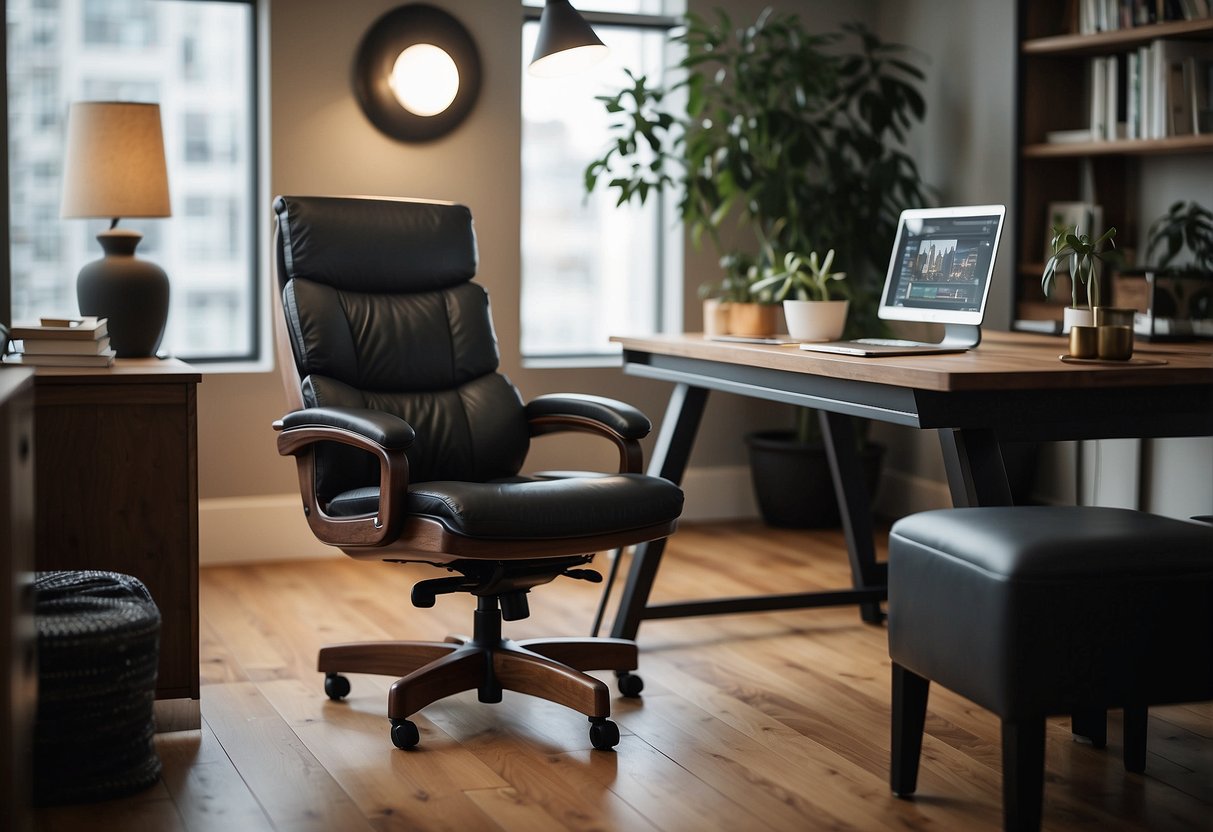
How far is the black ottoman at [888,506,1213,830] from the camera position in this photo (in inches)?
84.6

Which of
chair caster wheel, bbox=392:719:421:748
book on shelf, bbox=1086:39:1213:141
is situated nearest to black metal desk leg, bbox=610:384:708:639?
chair caster wheel, bbox=392:719:421:748

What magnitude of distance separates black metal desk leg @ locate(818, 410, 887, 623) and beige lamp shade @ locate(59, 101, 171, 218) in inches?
A: 70.7

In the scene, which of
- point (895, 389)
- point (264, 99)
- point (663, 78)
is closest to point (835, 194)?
point (663, 78)

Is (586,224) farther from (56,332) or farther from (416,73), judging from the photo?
(56,332)

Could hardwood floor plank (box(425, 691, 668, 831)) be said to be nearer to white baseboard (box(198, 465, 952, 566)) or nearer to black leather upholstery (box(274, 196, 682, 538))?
black leather upholstery (box(274, 196, 682, 538))

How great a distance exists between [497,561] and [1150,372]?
50.2 inches

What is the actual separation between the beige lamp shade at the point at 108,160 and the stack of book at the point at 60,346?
53 cm

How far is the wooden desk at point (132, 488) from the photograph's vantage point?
277cm

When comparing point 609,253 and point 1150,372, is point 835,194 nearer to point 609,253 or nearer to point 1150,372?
point 609,253

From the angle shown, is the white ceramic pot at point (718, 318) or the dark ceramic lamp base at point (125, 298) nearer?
the dark ceramic lamp base at point (125, 298)

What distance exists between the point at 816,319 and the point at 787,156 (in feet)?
4.46

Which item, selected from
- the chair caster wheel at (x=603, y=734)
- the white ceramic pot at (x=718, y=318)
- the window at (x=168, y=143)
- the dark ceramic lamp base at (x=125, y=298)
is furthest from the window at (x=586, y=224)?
the chair caster wheel at (x=603, y=734)

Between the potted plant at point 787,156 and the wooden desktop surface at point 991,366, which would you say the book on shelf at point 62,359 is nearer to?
the wooden desktop surface at point 991,366

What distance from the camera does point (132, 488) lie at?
2.82 metres
